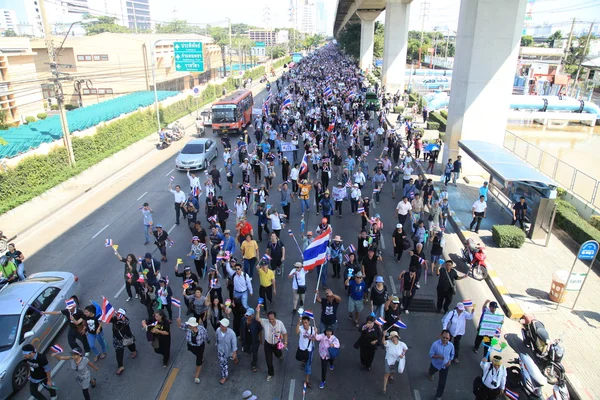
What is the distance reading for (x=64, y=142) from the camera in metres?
23.8

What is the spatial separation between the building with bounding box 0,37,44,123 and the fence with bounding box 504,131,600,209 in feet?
148

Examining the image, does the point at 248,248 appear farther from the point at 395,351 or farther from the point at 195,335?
the point at 395,351

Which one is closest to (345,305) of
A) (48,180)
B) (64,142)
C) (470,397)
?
(470,397)

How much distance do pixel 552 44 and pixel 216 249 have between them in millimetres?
132044

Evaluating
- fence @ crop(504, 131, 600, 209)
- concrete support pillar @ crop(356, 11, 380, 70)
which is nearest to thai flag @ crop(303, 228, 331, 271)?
fence @ crop(504, 131, 600, 209)

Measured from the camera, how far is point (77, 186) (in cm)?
2208

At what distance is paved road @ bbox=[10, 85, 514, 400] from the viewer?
8.69 metres

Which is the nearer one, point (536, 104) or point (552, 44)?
point (536, 104)

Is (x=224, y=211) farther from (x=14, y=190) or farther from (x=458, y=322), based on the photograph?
(x=14, y=190)

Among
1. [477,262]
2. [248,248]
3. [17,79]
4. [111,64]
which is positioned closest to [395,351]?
[248,248]

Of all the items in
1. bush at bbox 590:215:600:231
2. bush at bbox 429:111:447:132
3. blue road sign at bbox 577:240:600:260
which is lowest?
bush at bbox 429:111:447:132

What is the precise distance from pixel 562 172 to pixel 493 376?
16.7m

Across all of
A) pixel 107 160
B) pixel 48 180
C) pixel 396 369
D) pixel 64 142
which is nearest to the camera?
pixel 396 369

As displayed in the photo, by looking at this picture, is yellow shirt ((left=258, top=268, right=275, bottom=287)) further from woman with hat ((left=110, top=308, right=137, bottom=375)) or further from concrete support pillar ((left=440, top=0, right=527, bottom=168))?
concrete support pillar ((left=440, top=0, right=527, bottom=168))
